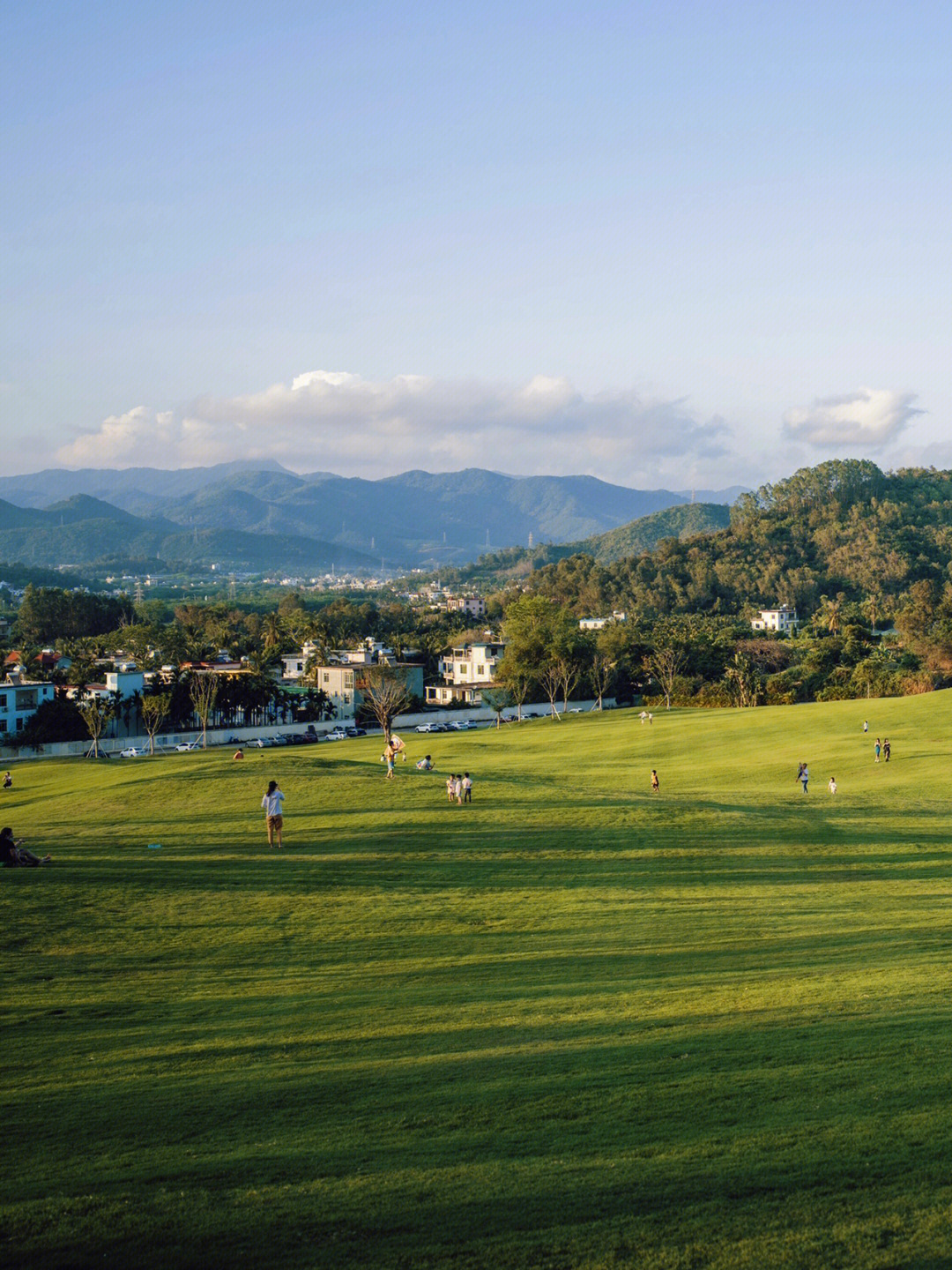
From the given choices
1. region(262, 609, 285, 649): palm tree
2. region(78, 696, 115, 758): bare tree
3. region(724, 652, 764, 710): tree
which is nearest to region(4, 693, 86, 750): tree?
region(78, 696, 115, 758): bare tree

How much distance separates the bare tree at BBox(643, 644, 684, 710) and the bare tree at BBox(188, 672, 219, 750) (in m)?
37.8

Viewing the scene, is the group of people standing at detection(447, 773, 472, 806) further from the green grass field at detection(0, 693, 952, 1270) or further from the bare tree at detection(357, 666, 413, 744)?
the bare tree at detection(357, 666, 413, 744)

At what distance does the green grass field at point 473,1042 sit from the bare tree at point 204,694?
2077 inches

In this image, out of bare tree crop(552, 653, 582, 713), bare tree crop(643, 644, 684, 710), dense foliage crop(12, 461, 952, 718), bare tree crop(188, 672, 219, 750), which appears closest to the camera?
bare tree crop(188, 672, 219, 750)

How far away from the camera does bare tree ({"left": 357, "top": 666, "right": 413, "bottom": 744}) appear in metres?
87.2

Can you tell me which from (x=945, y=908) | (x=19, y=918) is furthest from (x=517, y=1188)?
(x=945, y=908)

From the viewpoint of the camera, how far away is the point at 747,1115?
9.94 metres

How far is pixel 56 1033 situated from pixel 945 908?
15620 mm

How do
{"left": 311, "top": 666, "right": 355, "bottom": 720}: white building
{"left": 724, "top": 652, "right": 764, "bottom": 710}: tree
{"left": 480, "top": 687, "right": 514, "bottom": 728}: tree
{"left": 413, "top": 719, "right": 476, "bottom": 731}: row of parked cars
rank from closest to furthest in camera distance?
{"left": 724, "top": 652, "right": 764, "bottom": 710}: tree
{"left": 413, "top": 719, "right": 476, "bottom": 731}: row of parked cars
{"left": 480, "top": 687, "right": 514, "bottom": 728}: tree
{"left": 311, "top": 666, "right": 355, "bottom": 720}: white building

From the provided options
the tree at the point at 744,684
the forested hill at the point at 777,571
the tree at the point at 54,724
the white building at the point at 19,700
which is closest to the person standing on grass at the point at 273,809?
the tree at the point at 54,724

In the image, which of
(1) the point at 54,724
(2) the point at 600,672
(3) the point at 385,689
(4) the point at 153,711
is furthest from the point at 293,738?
(2) the point at 600,672

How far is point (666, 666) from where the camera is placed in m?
96.0

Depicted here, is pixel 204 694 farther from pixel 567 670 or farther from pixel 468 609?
pixel 468 609

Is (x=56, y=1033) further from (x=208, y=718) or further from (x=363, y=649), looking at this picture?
(x=363, y=649)
